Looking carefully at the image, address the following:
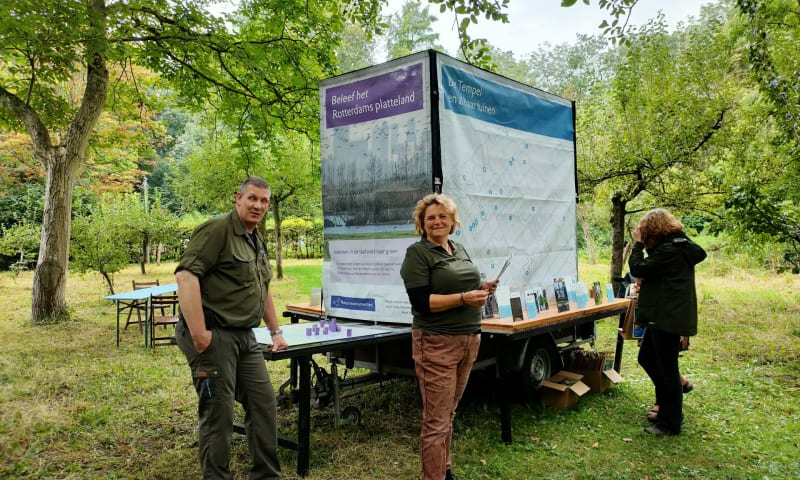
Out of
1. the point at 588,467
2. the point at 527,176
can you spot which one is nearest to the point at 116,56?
the point at 527,176

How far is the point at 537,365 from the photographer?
5008 mm

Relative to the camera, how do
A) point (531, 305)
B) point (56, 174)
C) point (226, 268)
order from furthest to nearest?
1. point (56, 174)
2. point (531, 305)
3. point (226, 268)

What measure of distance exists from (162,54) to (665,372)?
7.63 meters

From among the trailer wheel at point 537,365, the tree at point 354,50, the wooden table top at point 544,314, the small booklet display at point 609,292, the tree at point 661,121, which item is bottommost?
the trailer wheel at point 537,365

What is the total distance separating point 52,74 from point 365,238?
6.85 meters

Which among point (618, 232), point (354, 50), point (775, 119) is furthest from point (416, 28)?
point (775, 119)

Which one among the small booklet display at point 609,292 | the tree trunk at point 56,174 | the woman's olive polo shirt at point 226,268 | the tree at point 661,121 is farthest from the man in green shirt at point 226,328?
the tree trunk at point 56,174

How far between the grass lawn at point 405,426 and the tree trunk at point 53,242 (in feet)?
7.13

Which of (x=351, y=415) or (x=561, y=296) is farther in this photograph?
(x=561, y=296)

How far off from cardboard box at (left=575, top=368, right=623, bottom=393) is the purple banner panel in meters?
3.31

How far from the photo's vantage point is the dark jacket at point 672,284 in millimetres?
4070

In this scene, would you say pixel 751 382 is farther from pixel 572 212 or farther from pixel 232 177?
pixel 232 177

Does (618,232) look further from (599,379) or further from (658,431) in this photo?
(658,431)

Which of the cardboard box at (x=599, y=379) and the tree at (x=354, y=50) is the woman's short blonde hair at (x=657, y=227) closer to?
the cardboard box at (x=599, y=379)
